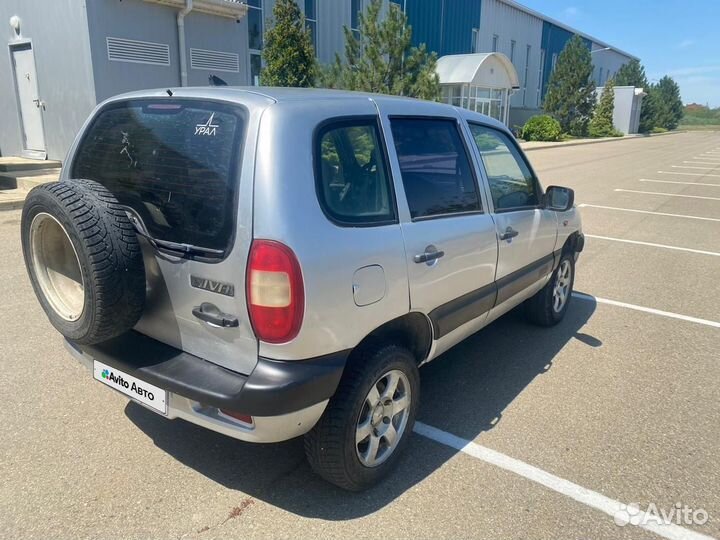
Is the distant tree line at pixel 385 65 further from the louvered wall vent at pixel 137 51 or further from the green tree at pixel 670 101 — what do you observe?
the green tree at pixel 670 101

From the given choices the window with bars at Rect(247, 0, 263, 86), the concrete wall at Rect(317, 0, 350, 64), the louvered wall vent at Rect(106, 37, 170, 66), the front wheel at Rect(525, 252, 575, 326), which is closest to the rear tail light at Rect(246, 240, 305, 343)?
the front wheel at Rect(525, 252, 575, 326)

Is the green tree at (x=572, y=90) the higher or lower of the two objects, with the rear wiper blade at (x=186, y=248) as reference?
higher

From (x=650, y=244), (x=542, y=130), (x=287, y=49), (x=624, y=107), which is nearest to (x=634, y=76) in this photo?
(x=624, y=107)

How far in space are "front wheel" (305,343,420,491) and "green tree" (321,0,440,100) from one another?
1412 cm

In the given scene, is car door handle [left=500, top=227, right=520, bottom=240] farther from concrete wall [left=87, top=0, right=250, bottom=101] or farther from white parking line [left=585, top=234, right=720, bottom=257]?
concrete wall [left=87, top=0, right=250, bottom=101]

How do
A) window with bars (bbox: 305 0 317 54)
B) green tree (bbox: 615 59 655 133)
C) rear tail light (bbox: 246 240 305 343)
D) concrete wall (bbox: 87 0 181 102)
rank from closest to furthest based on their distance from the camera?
rear tail light (bbox: 246 240 305 343) → concrete wall (bbox: 87 0 181 102) → window with bars (bbox: 305 0 317 54) → green tree (bbox: 615 59 655 133)

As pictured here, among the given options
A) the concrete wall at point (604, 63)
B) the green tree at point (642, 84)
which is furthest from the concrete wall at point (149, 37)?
the concrete wall at point (604, 63)

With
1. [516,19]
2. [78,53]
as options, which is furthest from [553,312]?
[516,19]

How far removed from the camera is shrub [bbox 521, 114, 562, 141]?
3272 centimetres

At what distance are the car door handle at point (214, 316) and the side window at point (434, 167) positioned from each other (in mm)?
1091

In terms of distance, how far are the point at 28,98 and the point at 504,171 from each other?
1286cm

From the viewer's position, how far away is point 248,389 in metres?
2.23

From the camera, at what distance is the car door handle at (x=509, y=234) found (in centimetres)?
361

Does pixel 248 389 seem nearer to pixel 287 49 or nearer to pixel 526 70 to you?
pixel 287 49
